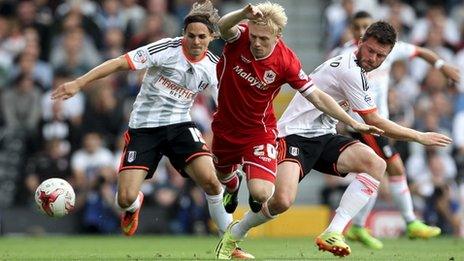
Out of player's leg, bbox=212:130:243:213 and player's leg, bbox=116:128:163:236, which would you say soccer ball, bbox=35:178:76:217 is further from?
player's leg, bbox=212:130:243:213

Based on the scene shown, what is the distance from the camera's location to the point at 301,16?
22.5 metres

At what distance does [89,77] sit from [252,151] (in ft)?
5.50

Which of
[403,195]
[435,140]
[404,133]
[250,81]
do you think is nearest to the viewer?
[435,140]

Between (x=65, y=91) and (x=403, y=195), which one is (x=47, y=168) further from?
(x=65, y=91)

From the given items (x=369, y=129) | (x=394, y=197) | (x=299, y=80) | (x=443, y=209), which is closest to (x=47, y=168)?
(x=443, y=209)

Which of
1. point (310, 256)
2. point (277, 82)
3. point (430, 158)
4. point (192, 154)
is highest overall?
point (277, 82)

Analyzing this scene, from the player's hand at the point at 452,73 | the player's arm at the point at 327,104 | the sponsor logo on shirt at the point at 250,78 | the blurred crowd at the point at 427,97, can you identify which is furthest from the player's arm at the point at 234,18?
the blurred crowd at the point at 427,97

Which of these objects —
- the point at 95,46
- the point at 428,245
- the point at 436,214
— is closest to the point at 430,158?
the point at 436,214

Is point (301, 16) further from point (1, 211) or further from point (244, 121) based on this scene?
point (244, 121)

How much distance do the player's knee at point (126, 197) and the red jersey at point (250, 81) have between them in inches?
53.8

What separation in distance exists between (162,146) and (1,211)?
6.27 metres

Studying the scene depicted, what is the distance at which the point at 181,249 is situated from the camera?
46.2ft

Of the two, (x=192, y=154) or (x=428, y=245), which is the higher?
(x=192, y=154)

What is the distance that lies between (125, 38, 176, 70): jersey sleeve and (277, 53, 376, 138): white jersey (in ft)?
4.36
